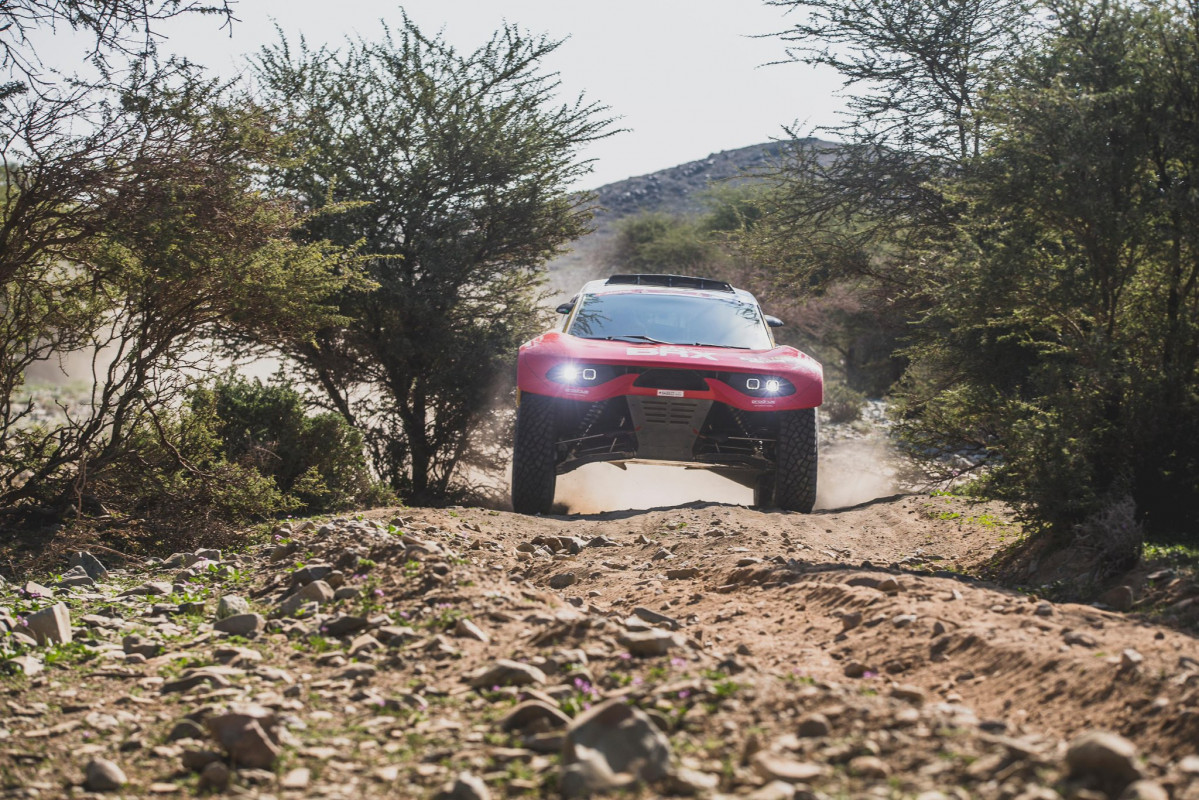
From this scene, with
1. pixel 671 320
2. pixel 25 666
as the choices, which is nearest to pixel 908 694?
pixel 25 666

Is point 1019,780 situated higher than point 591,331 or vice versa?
point 591,331

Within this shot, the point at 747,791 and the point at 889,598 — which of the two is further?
the point at 889,598

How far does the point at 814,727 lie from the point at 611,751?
0.66 meters

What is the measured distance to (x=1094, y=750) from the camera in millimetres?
3098

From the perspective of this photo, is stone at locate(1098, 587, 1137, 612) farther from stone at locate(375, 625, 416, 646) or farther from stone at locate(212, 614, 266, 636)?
stone at locate(212, 614, 266, 636)

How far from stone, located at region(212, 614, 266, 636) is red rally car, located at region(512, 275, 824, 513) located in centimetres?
410

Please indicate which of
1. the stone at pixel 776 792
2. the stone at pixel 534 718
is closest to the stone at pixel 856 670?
the stone at pixel 534 718

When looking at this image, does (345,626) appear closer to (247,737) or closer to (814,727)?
(247,737)

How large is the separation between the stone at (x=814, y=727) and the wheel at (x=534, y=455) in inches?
240

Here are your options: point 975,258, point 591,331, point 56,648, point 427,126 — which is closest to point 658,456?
point 591,331

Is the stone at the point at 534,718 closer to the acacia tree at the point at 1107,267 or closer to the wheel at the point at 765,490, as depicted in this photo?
the acacia tree at the point at 1107,267

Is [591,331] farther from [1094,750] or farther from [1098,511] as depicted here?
[1094,750]

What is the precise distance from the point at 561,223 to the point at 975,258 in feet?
26.1

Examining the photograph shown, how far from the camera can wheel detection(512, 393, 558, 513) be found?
9586 mm
